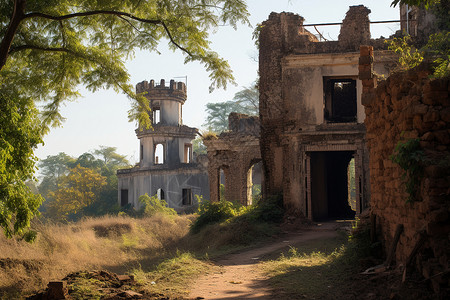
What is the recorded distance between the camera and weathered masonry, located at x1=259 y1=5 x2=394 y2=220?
1695 cm

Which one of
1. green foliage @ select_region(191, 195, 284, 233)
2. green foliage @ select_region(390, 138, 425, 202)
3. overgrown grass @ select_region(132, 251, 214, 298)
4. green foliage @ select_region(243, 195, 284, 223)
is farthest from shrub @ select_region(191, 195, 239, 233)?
green foliage @ select_region(390, 138, 425, 202)

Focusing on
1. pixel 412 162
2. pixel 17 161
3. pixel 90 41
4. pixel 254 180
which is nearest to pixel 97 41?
pixel 90 41

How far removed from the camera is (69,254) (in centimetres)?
1120

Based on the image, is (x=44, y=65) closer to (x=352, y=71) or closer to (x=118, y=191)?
(x=352, y=71)

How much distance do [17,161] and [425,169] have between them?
676 centimetres

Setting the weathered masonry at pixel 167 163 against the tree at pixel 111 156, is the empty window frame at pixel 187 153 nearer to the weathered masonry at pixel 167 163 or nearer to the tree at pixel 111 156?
the weathered masonry at pixel 167 163

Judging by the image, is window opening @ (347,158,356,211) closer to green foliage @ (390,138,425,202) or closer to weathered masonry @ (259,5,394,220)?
weathered masonry @ (259,5,394,220)

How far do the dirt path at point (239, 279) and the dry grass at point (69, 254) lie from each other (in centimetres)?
205

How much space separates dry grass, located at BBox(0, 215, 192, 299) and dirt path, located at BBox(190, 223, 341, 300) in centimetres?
205

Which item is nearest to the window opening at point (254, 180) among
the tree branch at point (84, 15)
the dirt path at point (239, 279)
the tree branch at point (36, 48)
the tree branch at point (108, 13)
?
the dirt path at point (239, 279)

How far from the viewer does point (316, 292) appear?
660 centimetres

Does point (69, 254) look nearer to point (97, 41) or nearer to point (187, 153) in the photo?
point (97, 41)

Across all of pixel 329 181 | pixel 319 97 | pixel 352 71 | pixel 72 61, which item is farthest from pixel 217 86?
pixel 329 181

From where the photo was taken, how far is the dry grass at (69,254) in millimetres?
8734
